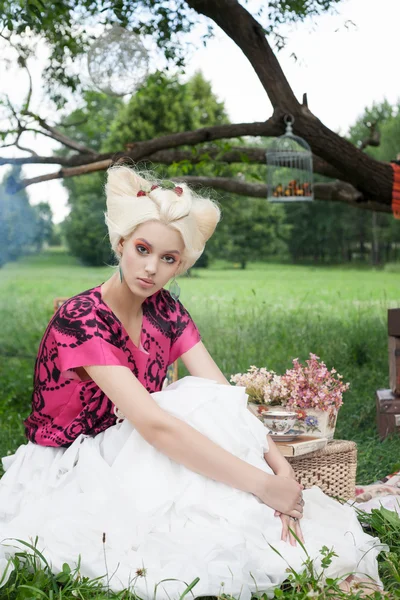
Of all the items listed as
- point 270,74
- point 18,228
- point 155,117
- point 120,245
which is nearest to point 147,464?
point 120,245

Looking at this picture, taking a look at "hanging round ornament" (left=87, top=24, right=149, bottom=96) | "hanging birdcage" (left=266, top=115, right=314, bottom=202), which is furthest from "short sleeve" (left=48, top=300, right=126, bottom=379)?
"hanging birdcage" (left=266, top=115, right=314, bottom=202)

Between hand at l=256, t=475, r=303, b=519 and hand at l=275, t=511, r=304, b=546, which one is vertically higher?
hand at l=256, t=475, r=303, b=519

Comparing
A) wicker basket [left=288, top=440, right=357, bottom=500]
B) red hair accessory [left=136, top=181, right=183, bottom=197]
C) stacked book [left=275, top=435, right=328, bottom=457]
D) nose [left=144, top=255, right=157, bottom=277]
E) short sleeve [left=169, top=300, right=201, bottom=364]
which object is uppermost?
red hair accessory [left=136, top=181, right=183, bottom=197]

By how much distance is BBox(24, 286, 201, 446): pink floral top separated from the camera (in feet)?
7.96

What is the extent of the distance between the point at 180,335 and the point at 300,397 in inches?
25.5

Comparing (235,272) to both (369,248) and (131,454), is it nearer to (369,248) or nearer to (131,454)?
(369,248)

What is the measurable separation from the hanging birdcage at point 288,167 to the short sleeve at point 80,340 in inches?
149

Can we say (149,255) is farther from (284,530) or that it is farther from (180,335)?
(284,530)

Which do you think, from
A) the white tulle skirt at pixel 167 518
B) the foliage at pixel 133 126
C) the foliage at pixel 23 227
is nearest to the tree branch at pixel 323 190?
the white tulle skirt at pixel 167 518

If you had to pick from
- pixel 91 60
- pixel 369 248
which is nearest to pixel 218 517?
pixel 91 60

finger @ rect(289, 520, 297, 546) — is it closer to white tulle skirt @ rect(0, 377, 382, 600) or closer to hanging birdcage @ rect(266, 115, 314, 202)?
white tulle skirt @ rect(0, 377, 382, 600)

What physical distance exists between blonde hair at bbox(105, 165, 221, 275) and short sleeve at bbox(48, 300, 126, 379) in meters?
0.28

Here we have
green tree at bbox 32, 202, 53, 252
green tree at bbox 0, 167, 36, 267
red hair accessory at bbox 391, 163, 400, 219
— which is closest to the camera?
red hair accessory at bbox 391, 163, 400, 219

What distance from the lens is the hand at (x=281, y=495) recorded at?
2.29 metres
